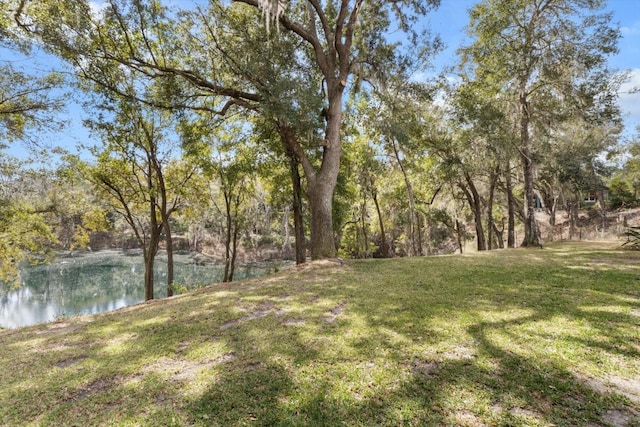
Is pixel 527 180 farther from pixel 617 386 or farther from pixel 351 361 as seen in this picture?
pixel 351 361

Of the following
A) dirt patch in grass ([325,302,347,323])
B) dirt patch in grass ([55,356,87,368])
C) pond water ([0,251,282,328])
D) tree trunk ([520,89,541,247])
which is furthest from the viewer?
pond water ([0,251,282,328])

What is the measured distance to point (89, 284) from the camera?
28.0 metres

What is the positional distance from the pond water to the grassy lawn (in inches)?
438

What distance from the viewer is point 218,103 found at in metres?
11.1

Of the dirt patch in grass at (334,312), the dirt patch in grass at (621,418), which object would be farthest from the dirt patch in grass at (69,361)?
the dirt patch in grass at (621,418)

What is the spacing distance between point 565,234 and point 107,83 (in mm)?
33059

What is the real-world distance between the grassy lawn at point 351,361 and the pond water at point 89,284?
1113 cm

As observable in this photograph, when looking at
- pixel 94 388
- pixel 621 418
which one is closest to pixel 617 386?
pixel 621 418

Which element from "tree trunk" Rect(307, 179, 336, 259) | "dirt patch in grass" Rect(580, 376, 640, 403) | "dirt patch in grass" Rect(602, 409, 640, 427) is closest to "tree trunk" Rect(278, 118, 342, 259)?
"tree trunk" Rect(307, 179, 336, 259)

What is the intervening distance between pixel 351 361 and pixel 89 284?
33209 mm

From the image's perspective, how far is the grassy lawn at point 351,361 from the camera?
232 cm

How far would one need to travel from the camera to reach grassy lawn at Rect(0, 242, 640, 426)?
232 cm

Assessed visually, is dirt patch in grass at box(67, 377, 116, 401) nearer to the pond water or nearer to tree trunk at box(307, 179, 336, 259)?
tree trunk at box(307, 179, 336, 259)

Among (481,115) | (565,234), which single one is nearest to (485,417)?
(481,115)
